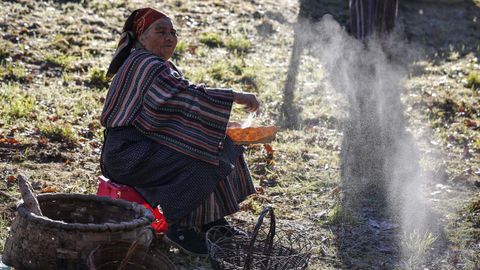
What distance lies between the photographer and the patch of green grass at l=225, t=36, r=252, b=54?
1057 centimetres

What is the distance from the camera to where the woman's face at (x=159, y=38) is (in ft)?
18.1

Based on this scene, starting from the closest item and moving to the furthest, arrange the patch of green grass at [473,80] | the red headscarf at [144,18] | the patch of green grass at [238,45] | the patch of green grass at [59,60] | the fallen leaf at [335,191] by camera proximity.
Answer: the red headscarf at [144,18] → the fallen leaf at [335,191] → the patch of green grass at [59,60] → the patch of green grass at [473,80] → the patch of green grass at [238,45]

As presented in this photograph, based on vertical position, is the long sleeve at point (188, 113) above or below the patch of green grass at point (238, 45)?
above

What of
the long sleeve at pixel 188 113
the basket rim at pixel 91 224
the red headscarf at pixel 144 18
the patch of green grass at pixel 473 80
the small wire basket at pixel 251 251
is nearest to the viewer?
the basket rim at pixel 91 224

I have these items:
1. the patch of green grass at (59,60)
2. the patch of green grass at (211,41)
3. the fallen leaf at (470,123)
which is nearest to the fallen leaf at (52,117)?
the patch of green grass at (59,60)

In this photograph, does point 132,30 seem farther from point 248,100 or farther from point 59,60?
point 59,60

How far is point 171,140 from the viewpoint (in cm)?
534

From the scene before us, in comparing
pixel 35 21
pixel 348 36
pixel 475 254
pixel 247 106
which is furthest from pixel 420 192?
pixel 35 21

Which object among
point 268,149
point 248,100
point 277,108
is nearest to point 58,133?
point 268,149

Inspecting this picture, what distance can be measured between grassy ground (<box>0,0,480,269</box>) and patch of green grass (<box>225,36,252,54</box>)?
2cm

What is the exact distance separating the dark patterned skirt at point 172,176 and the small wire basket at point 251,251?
170 mm

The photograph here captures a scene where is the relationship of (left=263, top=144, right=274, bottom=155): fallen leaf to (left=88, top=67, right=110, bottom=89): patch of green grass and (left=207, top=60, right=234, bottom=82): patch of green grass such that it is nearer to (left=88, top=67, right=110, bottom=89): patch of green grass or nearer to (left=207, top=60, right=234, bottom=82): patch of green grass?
(left=207, top=60, right=234, bottom=82): patch of green grass

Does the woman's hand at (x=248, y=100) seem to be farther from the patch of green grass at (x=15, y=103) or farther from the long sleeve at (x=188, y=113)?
the patch of green grass at (x=15, y=103)

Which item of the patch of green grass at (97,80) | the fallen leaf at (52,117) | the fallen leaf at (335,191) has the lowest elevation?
the fallen leaf at (335,191)
